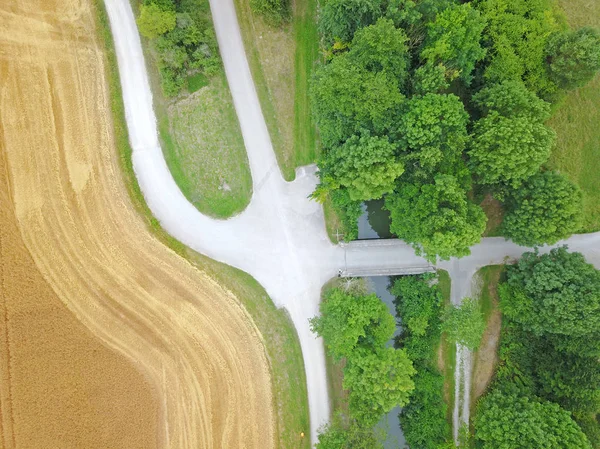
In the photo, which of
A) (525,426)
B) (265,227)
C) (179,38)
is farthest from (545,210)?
(179,38)

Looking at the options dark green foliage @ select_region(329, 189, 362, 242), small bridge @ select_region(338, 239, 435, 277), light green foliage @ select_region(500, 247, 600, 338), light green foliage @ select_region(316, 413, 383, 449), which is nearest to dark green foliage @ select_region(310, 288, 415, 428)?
light green foliage @ select_region(316, 413, 383, 449)

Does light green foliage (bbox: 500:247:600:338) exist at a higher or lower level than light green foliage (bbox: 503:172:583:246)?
lower

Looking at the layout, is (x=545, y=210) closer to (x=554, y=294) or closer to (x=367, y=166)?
(x=554, y=294)

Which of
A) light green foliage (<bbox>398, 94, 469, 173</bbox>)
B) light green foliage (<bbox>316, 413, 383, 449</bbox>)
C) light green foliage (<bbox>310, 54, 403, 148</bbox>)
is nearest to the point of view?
light green foliage (<bbox>398, 94, 469, 173</bbox>)

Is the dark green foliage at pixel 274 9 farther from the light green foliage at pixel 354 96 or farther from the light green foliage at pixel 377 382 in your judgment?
the light green foliage at pixel 377 382

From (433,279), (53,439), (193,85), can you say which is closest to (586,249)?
(433,279)

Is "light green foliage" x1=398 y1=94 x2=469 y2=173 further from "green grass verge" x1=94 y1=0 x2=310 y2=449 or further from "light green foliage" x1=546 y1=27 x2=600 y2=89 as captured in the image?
"green grass verge" x1=94 y1=0 x2=310 y2=449
